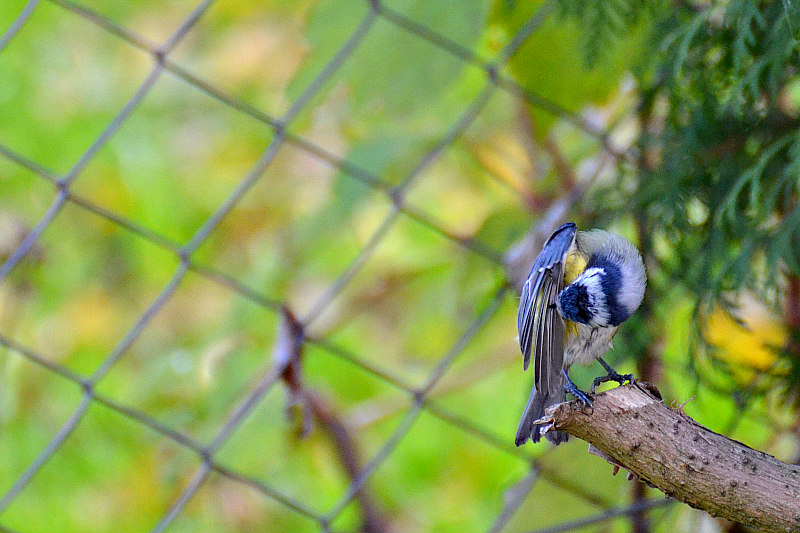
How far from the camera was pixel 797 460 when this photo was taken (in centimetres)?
91

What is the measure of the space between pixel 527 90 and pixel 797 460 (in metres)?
0.53

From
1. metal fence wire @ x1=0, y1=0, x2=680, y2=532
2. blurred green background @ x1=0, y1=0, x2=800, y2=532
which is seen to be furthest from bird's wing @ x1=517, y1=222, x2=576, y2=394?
metal fence wire @ x1=0, y1=0, x2=680, y2=532

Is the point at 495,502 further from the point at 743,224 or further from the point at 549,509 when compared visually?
the point at 743,224

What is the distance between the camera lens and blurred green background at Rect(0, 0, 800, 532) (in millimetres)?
940

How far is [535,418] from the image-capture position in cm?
74

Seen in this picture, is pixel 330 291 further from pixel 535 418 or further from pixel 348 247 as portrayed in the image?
pixel 348 247

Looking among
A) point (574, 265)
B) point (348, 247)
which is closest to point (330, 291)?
point (574, 265)

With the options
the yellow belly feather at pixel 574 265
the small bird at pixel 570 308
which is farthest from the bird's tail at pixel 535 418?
the yellow belly feather at pixel 574 265

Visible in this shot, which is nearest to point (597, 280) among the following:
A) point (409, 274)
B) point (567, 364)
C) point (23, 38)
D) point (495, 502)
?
point (567, 364)

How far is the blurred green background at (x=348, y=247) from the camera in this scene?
37.0 inches

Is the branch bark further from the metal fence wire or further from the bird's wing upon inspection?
the metal fence wire

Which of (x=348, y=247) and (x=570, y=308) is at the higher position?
(x=348, y=247)

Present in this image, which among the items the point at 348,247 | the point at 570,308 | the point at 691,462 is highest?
the point at 348,247

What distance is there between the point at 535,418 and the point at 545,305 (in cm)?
11
